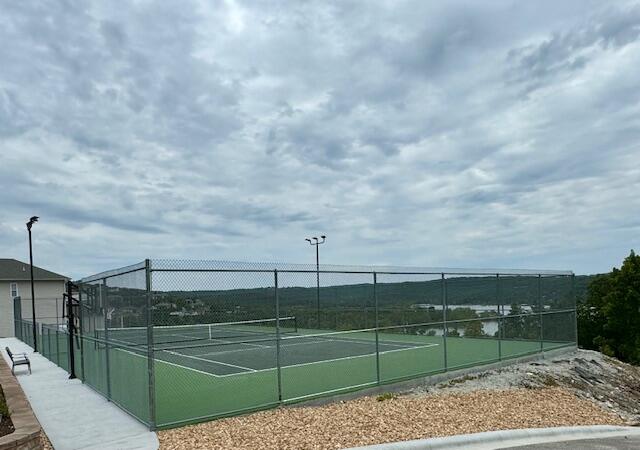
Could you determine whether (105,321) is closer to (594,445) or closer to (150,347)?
(150,347)

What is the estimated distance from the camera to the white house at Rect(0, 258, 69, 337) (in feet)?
123

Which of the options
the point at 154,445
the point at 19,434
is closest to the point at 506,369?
the point at 154,445

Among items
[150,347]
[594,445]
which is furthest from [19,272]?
[594,445]

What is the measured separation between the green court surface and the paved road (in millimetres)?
4154

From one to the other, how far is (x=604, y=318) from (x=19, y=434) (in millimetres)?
43087

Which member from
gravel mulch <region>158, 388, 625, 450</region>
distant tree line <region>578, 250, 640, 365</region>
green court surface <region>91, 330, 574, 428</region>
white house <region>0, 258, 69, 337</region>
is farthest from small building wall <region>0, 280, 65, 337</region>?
distant tree line <region>578, 250, 640, 365</region>

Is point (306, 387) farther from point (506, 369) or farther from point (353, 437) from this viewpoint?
point (506, 369)

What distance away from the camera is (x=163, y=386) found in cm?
1313

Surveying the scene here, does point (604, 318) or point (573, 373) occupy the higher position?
point (573, 373)

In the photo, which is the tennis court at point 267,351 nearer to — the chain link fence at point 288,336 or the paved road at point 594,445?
the chain link fence at point 288,336

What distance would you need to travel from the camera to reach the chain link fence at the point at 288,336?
9.81m

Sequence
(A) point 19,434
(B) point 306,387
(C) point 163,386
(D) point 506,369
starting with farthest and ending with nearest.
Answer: (D) point 506,369
(C) point 163,386
(B) point 306,387
(A) point 19,434

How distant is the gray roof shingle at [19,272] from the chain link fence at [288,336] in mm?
22464

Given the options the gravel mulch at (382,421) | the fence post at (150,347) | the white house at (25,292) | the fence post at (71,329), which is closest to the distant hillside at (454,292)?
the gravel mulch at (382,421)
